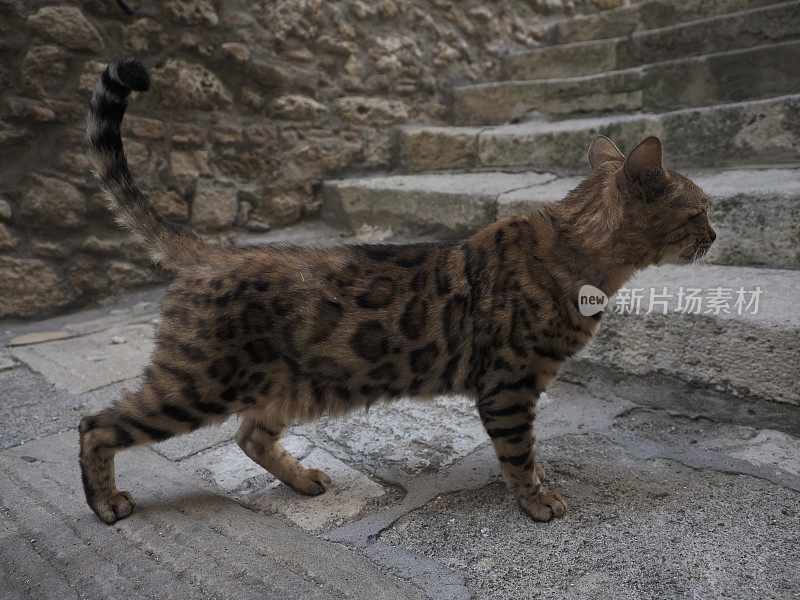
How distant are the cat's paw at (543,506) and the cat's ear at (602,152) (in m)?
1.27

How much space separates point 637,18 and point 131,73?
17.0ft

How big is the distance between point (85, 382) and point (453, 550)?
223 cm

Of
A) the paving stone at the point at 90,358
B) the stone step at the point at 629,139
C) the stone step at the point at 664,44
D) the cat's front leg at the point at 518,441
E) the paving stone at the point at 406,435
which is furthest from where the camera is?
the stone step at the point at 664,44

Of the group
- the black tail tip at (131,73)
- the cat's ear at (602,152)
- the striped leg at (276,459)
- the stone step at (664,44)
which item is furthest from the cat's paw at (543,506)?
the stone step at (664,44)

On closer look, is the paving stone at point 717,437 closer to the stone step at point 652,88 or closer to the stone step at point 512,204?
the stone step at point 512,204

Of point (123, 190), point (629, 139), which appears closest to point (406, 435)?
point (123, 190)

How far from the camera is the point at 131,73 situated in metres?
2.07

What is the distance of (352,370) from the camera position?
7.08 feet

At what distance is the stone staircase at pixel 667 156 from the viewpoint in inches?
105

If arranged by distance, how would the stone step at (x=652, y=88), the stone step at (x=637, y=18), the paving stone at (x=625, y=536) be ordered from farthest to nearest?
1. the stone step at (x=637, y=18)
2. the stone step at (x=652, y=88)
3. the paving stone at (x=625, y=536)

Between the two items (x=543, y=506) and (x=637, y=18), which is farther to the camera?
(x=637, y=18)

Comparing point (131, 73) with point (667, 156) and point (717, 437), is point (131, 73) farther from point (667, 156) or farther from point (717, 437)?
point (667, 156)

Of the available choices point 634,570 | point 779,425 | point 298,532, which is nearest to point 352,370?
point 298,532

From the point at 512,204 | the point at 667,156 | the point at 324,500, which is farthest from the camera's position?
the point at 667,156
